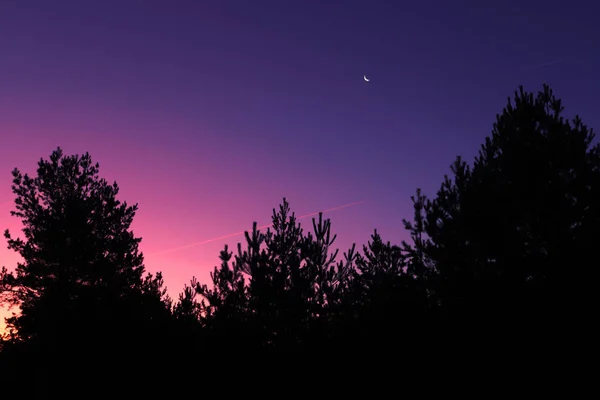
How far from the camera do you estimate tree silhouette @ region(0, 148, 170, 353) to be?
17375 millimetres

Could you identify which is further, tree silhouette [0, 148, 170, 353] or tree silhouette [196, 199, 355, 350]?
tree silhouette [0, 148, 170, 353]

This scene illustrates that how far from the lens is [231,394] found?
36.0ft

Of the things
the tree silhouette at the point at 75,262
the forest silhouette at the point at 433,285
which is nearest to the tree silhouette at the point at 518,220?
the forest silhouette at the point at 433,285

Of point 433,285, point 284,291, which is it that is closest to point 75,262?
point 284,291

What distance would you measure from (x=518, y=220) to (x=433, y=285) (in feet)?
9.16

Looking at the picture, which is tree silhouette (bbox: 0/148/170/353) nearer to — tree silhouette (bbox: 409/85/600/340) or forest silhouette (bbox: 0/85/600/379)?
forest silhouette (bbox: 0/85/600/379)

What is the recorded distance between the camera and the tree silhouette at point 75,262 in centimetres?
1738

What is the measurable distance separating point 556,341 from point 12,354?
57.8ft

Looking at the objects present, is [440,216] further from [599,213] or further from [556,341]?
[556,341]

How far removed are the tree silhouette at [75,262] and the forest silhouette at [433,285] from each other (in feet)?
0.63

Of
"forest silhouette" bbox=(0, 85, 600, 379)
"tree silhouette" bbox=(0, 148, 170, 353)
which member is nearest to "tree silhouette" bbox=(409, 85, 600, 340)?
"forest silhouette" bbox=(0, 85, 600, 379)

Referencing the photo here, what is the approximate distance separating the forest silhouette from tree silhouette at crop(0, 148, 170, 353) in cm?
19

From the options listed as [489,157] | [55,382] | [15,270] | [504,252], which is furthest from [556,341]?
[15,270]

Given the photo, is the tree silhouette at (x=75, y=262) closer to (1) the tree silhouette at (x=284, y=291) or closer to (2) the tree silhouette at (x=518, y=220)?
(1) the tree silhouette at (x=284, y=291)
